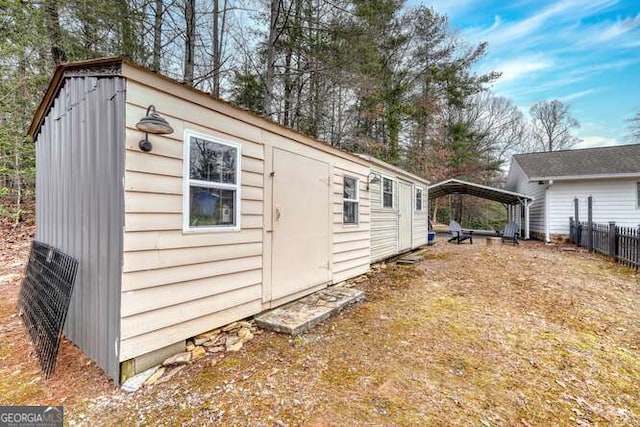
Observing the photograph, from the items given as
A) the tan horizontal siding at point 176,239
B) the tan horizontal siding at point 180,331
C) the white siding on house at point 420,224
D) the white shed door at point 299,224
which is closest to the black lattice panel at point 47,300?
the tan horizontal siding at point 180,331

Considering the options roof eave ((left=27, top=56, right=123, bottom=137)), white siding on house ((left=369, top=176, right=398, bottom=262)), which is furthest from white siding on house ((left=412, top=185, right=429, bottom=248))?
roof eave ((left=27, top=56, right=123, bottom=137))

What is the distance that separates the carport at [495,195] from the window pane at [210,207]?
38.7 feet

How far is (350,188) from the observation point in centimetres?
591

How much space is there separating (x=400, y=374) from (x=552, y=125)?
3203 cm

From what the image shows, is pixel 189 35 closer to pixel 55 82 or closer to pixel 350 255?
pixel 55 82

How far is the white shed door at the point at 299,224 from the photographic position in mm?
3938

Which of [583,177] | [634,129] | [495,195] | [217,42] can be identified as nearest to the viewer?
[217,42]

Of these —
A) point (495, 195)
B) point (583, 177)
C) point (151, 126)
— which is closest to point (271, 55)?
point (151, 126)

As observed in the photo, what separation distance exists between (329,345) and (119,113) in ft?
9.81

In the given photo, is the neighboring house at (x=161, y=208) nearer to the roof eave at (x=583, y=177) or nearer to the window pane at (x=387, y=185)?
the window pane at (x=387, y=185)

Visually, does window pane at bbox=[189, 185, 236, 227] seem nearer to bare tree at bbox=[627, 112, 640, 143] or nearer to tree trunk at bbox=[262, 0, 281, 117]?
tree trunk at bbox=[262, 0, 281, 117]

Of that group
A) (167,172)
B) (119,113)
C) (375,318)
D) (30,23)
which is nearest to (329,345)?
(375,318)

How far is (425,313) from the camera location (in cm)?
423

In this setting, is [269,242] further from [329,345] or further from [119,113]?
[119,113]
